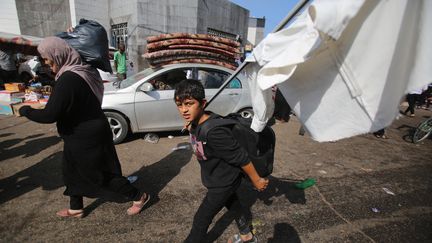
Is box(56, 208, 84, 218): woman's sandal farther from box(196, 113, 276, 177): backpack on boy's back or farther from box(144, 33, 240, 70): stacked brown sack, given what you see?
box(144, 33, 240, 70): stacked brown sack

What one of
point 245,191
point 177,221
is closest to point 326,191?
point 245,191

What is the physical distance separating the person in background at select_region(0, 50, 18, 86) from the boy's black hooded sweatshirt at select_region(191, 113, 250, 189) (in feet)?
34.1

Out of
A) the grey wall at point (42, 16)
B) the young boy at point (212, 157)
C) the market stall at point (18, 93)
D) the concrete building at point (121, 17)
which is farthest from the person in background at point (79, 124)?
the grey wall at point (42, 16)

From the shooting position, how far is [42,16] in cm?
1248

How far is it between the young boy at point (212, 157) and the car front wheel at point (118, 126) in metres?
3.15

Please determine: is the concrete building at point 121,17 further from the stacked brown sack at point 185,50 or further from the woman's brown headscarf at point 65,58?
the woman's brown headscarf at point 65,58

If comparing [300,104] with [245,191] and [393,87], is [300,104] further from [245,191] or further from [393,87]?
[245,191]

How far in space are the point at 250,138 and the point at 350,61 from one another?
0.97 m

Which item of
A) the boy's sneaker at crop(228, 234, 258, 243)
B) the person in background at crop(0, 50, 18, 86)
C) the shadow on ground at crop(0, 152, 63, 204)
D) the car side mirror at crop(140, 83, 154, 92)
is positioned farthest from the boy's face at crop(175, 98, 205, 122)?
the person in background at crop(0, 50, 18, 86)

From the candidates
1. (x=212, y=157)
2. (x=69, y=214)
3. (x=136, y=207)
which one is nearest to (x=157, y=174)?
(x=136, y=207)

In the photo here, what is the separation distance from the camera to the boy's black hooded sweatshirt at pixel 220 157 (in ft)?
5.74

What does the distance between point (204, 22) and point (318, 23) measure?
13.3 meters

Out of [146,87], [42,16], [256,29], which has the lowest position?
[146,87]

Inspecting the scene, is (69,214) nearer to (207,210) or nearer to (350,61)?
(207,210)
